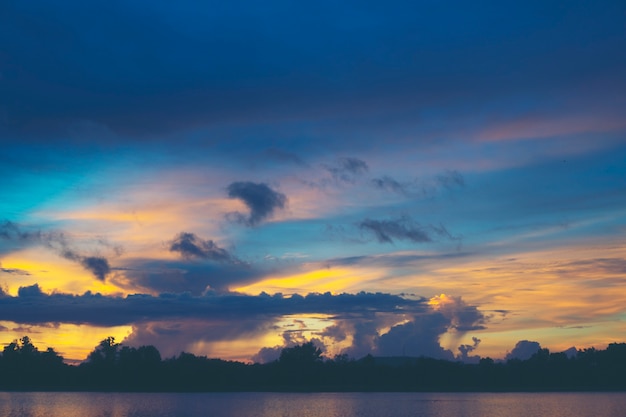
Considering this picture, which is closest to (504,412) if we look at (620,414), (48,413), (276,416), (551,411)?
(551,411)

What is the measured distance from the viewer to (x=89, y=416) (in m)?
130

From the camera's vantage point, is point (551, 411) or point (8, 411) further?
point (551, 411)

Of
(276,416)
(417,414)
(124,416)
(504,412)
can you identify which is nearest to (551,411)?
(504,412)

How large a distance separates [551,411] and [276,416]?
61.2m

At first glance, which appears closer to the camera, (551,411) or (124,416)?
(124,416)

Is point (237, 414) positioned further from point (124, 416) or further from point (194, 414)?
point (124, 416)

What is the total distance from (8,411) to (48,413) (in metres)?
8.54

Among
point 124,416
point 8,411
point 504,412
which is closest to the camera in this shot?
point 124,416

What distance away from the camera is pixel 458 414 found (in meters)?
141

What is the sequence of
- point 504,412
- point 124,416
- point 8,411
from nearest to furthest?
point 124,416 < point 8,411 < point 504,412

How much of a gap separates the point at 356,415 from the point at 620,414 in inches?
2079

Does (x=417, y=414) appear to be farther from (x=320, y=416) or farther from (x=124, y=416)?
(x=124, y=416)

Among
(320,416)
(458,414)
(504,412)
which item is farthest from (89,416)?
(504,412)

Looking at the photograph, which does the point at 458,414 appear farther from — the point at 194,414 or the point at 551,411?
the point at 194,414
